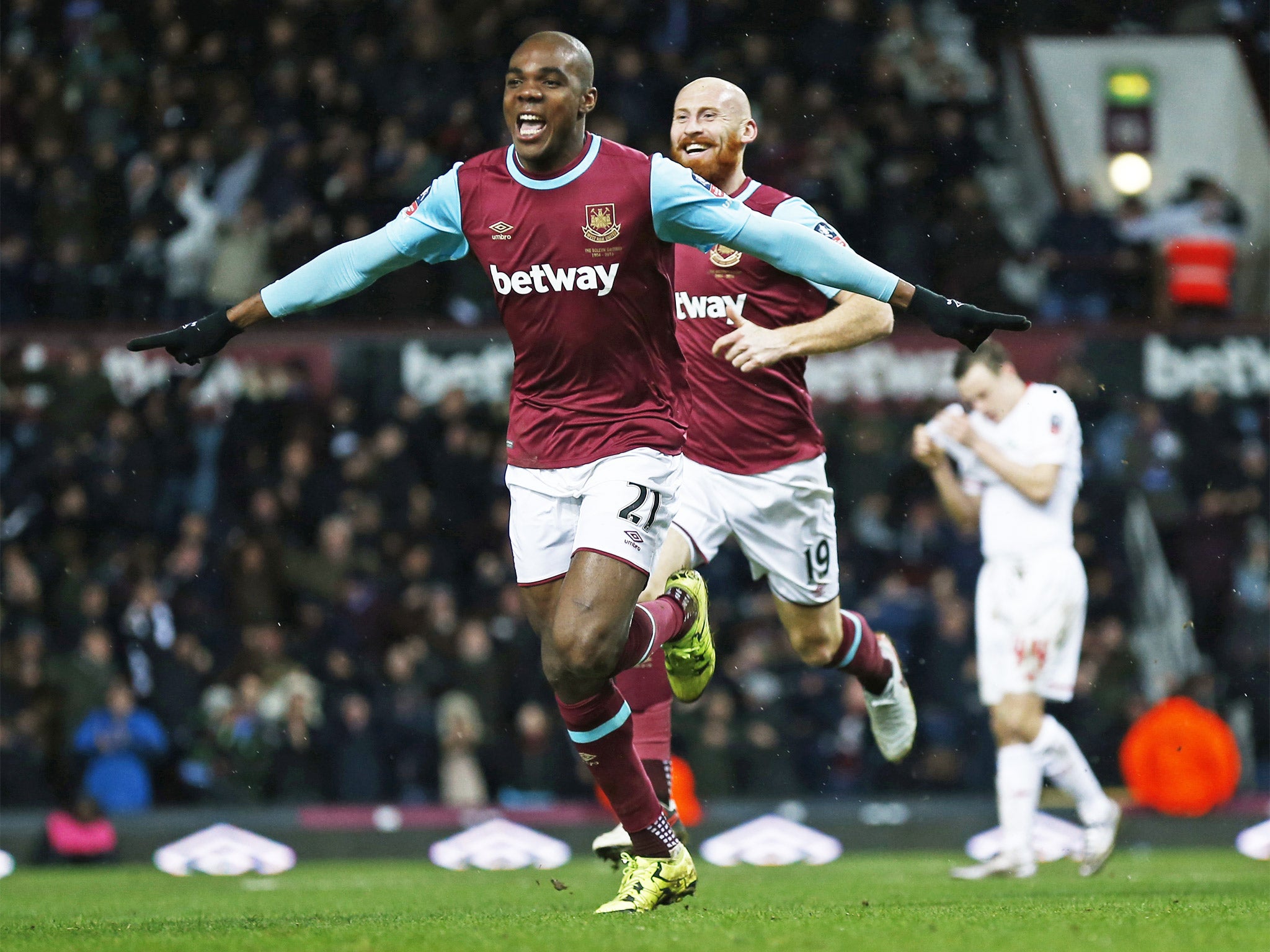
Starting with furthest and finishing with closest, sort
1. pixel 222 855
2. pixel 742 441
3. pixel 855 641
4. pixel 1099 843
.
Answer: pixel 222 855 → pixel 1099 843 → pixel 855 641 → pixel 742 441

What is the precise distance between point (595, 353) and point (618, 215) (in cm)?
49

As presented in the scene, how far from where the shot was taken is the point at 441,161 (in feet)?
56.7

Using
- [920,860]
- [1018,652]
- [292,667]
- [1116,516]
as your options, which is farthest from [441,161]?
[1018,652]

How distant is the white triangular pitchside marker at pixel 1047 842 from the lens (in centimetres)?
1179

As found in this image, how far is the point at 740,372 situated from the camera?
26.6 feet

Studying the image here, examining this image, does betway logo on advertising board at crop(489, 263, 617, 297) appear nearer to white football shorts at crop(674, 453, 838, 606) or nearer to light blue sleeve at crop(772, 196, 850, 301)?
light blue sleeve at crop(772, 196, 850, 301)

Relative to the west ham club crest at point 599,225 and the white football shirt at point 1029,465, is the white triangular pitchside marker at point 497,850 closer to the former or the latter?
the white football shirt at point 1029,465

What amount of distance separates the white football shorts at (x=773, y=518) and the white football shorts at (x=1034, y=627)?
1.63 m

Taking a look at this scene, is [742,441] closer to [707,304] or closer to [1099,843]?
[707,304]

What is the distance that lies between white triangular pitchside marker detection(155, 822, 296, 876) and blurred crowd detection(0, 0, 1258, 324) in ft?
20.6

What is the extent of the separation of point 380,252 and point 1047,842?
23.3ft

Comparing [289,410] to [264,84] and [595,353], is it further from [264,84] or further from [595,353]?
[595,353]

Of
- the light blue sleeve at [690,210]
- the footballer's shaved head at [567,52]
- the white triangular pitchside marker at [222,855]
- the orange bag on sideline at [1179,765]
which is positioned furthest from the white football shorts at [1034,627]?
the white triangular pitchside marker at [222,855]

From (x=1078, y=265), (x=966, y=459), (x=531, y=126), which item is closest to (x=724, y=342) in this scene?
(x=531, y=126)
